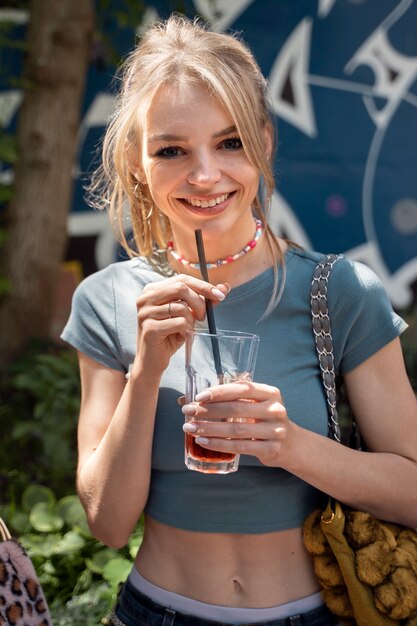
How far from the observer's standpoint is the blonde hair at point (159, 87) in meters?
2.17

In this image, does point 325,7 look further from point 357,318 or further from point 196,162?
point 357,318

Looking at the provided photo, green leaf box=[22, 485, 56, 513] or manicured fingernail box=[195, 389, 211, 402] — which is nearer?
manicured fingernail box=[195, 389, 211, 402]

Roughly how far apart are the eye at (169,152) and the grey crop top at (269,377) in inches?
14.2

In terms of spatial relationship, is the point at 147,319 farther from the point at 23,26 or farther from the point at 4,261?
the point at 23,26

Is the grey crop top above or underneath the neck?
underneath

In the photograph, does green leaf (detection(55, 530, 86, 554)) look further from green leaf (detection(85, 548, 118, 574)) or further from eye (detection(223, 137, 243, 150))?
eye (detection(223, 137, 243, 150))

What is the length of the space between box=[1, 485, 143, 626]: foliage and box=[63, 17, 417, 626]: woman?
4.36 ft

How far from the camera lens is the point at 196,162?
7.03 feet

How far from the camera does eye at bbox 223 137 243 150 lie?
2174 millimetres

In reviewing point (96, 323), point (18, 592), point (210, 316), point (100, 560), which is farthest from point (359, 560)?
point (100, 560)

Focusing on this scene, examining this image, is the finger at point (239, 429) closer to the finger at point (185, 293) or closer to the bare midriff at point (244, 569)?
the finger at point (185, 293)

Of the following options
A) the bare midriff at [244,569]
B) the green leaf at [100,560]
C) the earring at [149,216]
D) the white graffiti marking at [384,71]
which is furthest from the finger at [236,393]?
the white graffiti marking at [384,71]

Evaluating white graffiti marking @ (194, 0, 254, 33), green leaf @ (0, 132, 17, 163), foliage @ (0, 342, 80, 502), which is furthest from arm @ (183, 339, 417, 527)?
white graffiti marking @ (194, 0, 254, 33)

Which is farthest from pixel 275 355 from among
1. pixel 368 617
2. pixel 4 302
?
pixel 4 302
